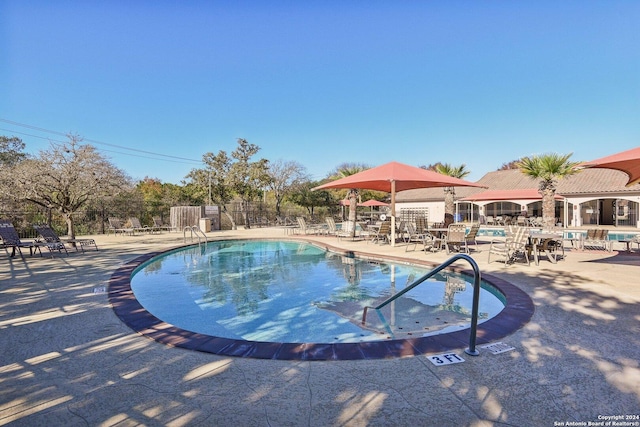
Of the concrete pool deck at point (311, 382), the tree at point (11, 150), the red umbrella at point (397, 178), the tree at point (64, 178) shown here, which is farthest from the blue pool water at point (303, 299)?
the tree at point (11, 150)

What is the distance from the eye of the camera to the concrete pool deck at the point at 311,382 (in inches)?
82.3

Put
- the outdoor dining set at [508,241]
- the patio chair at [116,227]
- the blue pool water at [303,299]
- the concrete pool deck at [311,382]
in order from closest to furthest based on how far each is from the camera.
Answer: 1. the concrete pool deck at [311,382]
2. the blue pool water at [303,299]
3. the outdoor dining set at [508,241]
4. the patio chair at [116,227]

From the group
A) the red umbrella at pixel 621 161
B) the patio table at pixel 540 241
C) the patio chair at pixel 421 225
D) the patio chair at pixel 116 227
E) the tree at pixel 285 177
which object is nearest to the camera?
the red umbrella at pixel 621 161

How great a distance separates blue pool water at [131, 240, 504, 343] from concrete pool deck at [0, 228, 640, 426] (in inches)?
50.1

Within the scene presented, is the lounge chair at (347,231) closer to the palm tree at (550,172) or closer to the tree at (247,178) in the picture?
the palm tree at (550,172)

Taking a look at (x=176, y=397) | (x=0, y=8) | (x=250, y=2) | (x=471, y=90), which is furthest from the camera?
(x=471, y=90)

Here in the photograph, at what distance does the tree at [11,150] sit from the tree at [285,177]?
67.0ft

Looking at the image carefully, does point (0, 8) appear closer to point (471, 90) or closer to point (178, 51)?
point (178, 51)

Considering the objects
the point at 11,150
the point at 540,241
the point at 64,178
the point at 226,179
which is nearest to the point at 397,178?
the point at 540,241

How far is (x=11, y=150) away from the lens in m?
27.2

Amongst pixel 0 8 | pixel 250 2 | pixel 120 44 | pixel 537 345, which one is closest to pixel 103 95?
pixel 120 44

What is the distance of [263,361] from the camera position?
287cm

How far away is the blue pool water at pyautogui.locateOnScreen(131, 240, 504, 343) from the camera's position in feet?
14.6

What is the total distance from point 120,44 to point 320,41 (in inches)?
349
